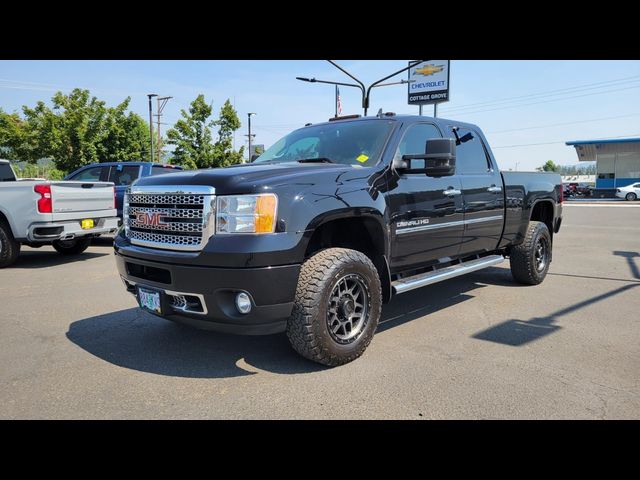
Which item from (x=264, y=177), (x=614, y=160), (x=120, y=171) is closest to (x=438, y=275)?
(x=264, y=177)

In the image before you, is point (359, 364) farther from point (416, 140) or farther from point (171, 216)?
point (416, 140)

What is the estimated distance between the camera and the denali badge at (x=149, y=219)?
370 cm

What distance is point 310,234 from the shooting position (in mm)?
3443

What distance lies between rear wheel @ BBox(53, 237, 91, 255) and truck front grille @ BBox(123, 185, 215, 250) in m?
6.52

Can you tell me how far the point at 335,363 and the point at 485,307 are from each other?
8.55 feet

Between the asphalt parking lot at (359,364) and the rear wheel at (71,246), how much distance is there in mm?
3704

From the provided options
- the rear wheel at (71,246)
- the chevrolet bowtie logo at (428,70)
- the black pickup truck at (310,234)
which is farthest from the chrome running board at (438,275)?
the chevrolet bowtie logo at (428,70)

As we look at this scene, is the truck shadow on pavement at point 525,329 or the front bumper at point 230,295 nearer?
the front bumper at point 230,295

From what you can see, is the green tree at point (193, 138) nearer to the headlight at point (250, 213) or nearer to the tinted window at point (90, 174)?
the tinted window at point (90, 174)

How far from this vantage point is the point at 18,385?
3.37 meters
